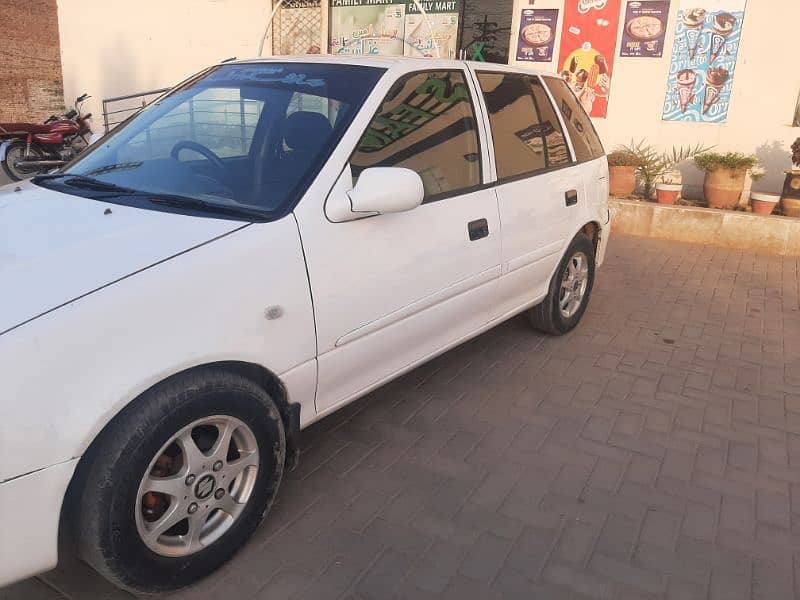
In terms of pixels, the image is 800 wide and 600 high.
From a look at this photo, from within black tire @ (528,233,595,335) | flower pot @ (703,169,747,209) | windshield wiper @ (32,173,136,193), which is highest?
windshield wiper @ (32,173,136,193)

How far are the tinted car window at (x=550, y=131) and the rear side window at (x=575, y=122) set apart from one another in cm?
13

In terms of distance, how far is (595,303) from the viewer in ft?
19.5

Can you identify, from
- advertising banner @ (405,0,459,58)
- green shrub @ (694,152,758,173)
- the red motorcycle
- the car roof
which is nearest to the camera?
the car roof

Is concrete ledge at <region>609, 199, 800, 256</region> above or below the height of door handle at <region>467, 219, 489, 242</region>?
below

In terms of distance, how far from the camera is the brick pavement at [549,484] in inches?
101

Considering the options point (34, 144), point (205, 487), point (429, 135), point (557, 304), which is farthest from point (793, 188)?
point (34, 144)

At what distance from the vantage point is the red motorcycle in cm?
959

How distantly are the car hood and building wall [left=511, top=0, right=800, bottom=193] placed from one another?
794cm

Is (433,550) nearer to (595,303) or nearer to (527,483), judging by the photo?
(527,483)

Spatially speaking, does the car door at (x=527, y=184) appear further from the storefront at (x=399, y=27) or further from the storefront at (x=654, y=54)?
the storefront at (x=399, y=27)

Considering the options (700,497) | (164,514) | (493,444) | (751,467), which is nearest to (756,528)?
(700,497)

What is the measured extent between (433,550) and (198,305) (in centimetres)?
131

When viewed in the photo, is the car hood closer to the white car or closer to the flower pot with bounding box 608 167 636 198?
the white car

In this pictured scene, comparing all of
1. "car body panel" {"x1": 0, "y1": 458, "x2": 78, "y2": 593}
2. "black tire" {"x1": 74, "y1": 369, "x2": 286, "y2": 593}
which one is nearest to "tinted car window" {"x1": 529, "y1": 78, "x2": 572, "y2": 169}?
"black tire" {"x1": 74, "y1": 369, "x2": 286, "y2": 593}
